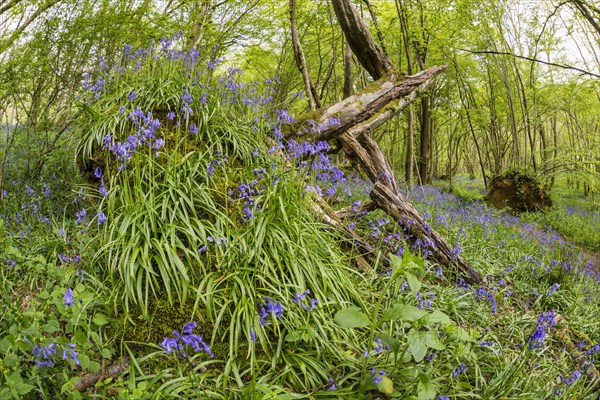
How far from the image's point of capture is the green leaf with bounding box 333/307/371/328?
1872 mm

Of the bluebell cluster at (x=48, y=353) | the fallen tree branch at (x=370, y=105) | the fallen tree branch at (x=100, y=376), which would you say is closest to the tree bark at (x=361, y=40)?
the fallen tree branch at (x=370, y=105)

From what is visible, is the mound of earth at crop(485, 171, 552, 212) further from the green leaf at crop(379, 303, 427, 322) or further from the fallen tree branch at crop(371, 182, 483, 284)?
the green leaf at crop(379, 303, 427, 322)

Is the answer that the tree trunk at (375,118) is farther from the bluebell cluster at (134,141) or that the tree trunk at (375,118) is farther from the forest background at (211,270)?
the bluebell cluster at (134,141)

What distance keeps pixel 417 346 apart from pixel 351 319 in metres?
0.32

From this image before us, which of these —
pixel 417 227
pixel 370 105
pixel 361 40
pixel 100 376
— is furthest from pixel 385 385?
pixel 361 40

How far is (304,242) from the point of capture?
291cm

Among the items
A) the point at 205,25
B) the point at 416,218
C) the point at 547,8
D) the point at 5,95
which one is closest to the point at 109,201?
the point at 5,95

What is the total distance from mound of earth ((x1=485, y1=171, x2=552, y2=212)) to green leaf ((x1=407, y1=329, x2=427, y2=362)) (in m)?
10.2

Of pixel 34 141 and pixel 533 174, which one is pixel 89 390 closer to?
pixel 34 141

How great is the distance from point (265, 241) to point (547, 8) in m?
14.2

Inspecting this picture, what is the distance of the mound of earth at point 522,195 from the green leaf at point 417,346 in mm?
10179

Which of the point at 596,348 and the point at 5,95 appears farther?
the point at 5,95

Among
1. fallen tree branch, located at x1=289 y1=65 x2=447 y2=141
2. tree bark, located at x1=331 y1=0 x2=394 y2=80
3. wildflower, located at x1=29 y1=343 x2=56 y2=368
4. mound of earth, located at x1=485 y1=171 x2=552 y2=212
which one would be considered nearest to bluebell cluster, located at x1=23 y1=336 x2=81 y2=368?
wildflower, located at x1=29 y1=343 x2=56 y2=368

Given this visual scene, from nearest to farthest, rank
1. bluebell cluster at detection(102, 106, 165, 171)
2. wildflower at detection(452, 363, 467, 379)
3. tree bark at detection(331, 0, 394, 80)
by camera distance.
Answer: wildflower at detection(452, 363, 467, 379), bluebell cluster at detection(102, 106, 165, 171), tree bark at detection(331, 0, 394, 80)
